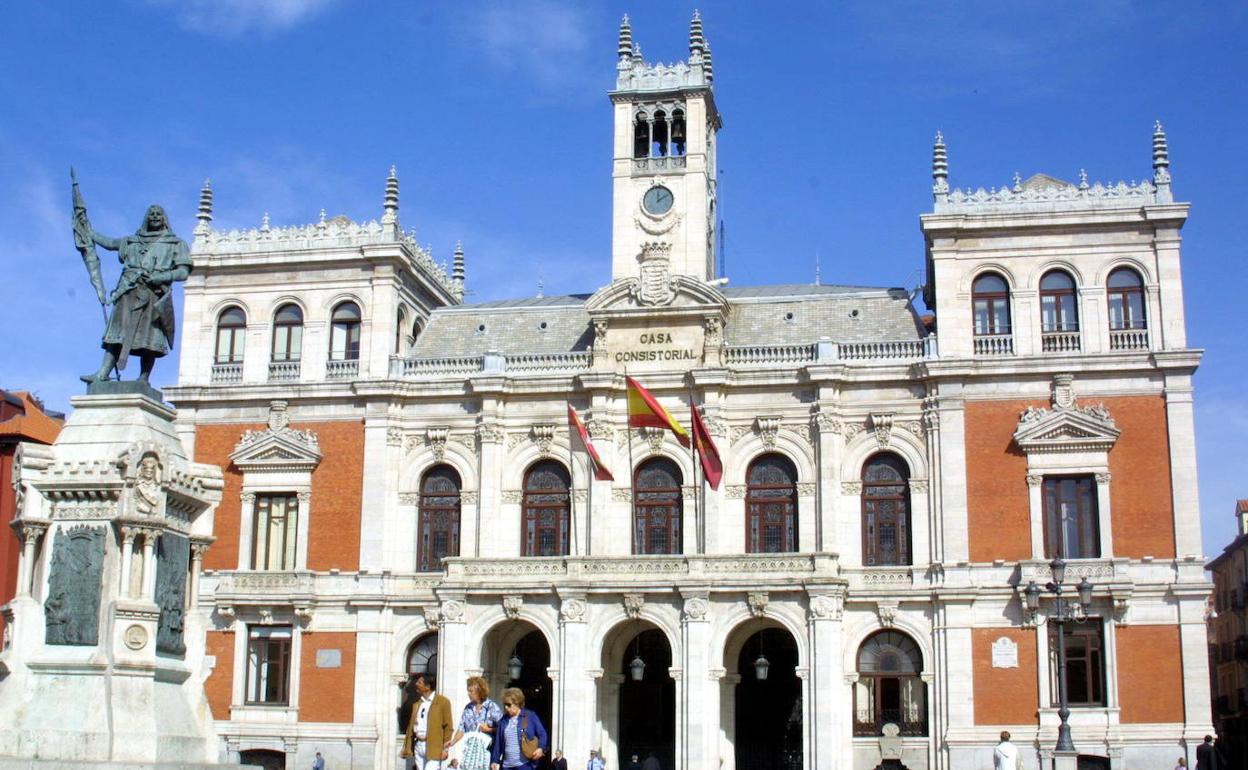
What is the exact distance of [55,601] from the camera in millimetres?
17047

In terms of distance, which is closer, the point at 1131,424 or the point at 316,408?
the point at 1131,424

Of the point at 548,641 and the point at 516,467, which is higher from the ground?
the point at 516,467

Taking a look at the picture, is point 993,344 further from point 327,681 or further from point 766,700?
point 327,681

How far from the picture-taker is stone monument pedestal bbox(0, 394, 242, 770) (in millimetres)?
16422

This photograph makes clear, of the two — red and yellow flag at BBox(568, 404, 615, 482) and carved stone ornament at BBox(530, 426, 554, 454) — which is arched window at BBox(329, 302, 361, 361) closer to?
carved stone ornament at BBox(530, 426, 554, 454)

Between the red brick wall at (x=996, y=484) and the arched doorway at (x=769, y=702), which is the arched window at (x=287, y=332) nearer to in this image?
the arched doorway at (x=769, y=702)

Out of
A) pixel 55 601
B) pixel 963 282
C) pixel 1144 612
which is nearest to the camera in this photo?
pixel 55 601

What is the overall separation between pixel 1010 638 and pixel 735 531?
742cm

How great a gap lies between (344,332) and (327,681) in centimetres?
983

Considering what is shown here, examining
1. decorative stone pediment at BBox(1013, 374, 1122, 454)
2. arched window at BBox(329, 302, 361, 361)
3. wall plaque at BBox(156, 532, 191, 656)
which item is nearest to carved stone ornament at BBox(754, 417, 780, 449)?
decorative stone pediment at BBox(1013, 374, 1122, 454)

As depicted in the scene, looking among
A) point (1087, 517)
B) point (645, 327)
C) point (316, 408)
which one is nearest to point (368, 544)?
point (316, 408)

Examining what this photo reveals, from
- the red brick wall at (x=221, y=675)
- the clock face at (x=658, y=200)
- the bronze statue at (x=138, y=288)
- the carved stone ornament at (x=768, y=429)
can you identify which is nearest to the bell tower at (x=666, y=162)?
the clock face at (x=658, y=200)

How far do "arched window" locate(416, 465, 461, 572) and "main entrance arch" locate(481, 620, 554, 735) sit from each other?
278 centimetres

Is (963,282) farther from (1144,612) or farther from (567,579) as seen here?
(567,579)
